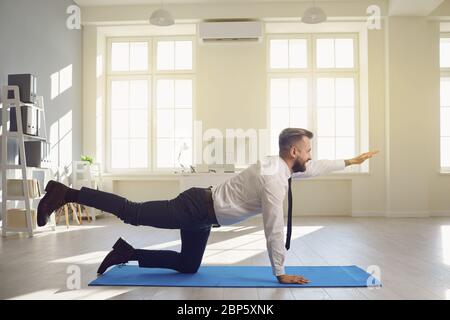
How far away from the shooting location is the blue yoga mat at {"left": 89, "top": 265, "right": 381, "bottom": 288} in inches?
96.0

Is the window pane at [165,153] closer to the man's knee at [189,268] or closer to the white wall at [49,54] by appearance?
the white wall at [49,54]

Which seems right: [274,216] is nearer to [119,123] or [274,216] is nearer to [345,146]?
[345,146]

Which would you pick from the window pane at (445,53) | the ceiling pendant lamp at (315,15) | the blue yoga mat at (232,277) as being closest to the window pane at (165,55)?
the ceiling pendant lamp at (315,15)

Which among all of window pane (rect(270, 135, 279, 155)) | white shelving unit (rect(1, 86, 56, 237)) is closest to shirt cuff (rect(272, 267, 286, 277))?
white shelving unit (rect(1, 86, 56, 237))

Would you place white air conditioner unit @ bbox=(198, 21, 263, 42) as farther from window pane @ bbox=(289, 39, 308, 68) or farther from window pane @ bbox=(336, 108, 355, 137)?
window pane @ bbox=(336, 108, 355, 137)

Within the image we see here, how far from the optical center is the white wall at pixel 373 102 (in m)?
7.07

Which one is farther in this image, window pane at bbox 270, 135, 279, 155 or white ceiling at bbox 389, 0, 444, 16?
window pane at bbox 270, 135, 279, 155

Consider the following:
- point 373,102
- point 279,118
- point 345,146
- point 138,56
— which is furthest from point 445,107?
point 138,56

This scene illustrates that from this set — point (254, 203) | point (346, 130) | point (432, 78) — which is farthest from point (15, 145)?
point (432, 78)

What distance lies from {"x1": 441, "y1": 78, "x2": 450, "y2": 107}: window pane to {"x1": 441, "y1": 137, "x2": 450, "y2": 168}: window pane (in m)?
0.58

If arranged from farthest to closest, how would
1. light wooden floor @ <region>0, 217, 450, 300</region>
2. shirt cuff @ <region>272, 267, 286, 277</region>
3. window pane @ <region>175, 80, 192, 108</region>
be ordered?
window pane @ <region>175, 80, 192, 108</region> → shirt cuff @ <region>272, 267, 286, 277</region> → light wooden floor @ <region>0, 217, 450, 300</region>

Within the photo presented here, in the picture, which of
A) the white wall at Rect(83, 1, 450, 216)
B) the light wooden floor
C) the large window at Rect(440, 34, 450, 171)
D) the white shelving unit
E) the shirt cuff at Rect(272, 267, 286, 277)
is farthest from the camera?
the large window at Rect(440, 34, 450, 171)

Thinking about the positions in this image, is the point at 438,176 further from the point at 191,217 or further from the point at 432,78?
the point at 191,217

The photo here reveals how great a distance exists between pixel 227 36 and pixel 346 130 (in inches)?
98.7
